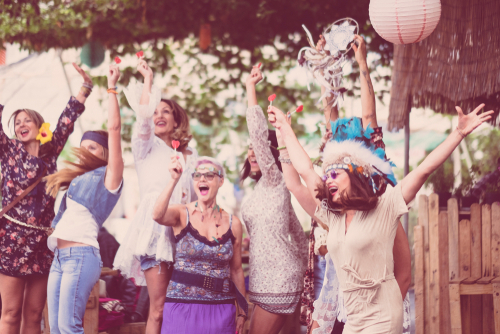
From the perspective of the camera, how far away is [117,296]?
18.8ft

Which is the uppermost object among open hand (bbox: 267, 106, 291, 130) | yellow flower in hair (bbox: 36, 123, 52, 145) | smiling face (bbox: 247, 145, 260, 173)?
yellow flower in hair (bbox: 36, 123, 52, 145)

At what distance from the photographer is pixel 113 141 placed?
3521mm

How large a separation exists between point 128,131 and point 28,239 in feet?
15.8

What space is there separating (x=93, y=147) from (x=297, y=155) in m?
1.70

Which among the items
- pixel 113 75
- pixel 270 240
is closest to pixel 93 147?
pixel 113 75

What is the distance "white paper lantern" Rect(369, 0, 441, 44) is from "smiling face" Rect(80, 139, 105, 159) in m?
2.05

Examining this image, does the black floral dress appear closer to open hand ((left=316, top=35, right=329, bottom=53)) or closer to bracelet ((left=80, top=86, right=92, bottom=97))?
bracelet ((left=80, top=86, right=92, bottom=97))

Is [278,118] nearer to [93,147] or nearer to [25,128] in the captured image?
[93,147]

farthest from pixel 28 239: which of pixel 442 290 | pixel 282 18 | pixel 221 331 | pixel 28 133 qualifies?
pixel 282 18

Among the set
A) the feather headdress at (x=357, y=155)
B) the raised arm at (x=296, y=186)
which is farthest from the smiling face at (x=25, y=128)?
the feather headdress at (x=357, y=155)

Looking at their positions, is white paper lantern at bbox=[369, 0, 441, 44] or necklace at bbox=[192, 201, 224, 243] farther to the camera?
necklace at bbox=[192, 201, 224, 243]

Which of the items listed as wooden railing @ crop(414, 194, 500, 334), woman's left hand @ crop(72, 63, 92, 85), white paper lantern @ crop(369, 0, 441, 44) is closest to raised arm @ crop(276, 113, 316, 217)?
white paper lantern @ crop(369, 0, 441, 44)

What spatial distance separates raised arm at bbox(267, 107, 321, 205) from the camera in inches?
116

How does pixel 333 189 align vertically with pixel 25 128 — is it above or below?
below
